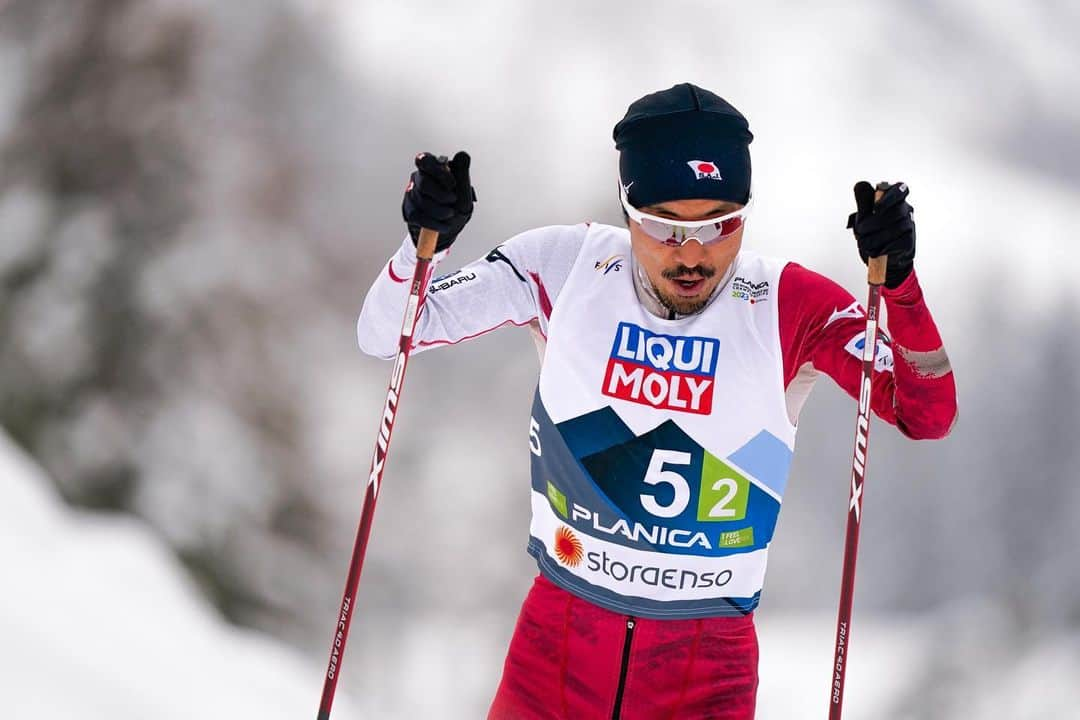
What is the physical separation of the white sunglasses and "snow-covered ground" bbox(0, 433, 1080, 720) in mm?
2407

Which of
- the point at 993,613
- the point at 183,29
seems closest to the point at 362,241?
the point at 183,29

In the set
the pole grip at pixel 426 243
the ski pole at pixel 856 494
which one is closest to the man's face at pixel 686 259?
the ski pole at pixel 856 494

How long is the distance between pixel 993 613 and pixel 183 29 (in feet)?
13.2

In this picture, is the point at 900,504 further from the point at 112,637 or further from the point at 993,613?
the point at 112,637

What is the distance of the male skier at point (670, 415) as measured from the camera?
2.05m

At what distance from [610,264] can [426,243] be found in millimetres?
340

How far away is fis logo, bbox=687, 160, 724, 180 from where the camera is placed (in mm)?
2025

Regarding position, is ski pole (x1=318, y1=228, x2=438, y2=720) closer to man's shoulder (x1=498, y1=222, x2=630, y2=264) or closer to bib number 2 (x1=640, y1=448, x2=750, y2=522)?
man's shoulder (x1=498, y1=222, x2=630, y2=264)

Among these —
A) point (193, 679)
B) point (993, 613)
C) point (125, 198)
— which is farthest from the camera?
point (125, 198)

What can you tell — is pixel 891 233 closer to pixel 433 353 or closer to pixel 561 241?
pixel 561 241

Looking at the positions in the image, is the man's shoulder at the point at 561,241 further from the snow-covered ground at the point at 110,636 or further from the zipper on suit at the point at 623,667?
the snow-covered ground at the point at 110,636

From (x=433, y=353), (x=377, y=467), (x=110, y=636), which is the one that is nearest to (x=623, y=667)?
(x=377, y=467)

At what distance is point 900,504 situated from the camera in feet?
14.9

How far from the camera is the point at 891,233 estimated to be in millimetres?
1935
